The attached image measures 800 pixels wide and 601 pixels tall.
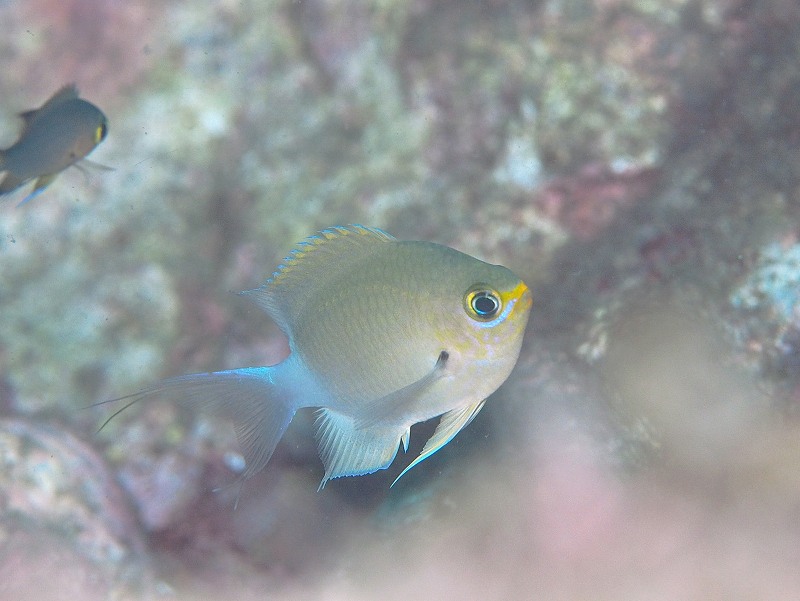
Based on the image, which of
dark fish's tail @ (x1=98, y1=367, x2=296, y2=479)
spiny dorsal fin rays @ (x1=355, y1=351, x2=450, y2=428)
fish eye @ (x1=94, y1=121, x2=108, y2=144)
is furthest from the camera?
fish eye @ (x1=94, y1=121, x2=108, y2=144)

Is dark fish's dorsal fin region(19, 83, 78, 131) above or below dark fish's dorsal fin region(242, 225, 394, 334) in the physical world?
above

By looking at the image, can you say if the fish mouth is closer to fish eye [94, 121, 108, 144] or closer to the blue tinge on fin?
the blue tinge on fin

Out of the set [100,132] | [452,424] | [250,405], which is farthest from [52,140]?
[452,424]

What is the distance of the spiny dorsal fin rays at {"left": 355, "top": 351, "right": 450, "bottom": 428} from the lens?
6.18 feet

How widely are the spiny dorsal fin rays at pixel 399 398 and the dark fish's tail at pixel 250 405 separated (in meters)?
0.33

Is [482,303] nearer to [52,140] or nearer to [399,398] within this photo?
[399,398]

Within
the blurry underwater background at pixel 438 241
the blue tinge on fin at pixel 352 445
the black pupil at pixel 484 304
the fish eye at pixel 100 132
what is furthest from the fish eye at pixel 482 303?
the fish eye at pixel 100 132

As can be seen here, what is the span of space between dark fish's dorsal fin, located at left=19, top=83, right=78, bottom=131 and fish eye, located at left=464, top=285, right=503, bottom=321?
2094 mm

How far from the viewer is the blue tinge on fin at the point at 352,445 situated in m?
2.13

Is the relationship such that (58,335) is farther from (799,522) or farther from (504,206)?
(799,522)

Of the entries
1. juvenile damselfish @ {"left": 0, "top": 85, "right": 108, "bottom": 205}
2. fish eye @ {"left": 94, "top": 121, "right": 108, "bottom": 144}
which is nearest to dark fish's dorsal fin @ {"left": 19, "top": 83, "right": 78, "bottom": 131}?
juvenile damselfish @ {"left": 0, "top": 85, "right": 108, "bottom": 205}

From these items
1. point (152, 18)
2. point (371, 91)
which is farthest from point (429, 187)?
point (152, 18)

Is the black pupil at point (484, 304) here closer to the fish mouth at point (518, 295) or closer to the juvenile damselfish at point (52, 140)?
the fish mouth at point (518, 295)

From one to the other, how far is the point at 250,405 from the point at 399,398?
0.57 m
